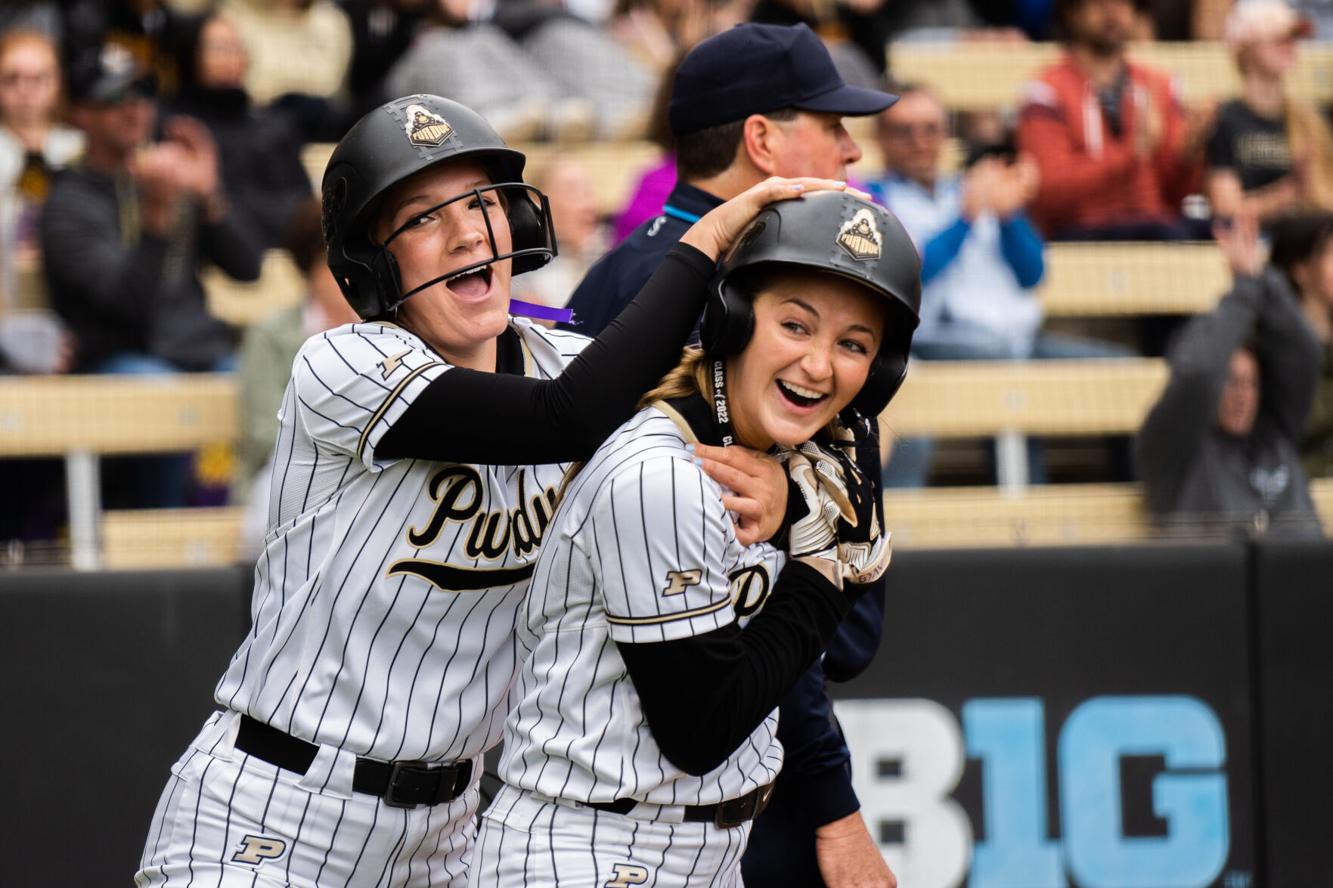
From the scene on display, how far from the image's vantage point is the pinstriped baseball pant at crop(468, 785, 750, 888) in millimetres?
2420

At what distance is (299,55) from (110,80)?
1526mm

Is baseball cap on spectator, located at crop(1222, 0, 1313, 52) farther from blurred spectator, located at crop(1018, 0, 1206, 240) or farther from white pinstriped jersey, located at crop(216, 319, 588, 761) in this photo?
white pinstriped jersey, located at crop(216, 319, 588, 761)

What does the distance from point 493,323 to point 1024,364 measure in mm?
4318

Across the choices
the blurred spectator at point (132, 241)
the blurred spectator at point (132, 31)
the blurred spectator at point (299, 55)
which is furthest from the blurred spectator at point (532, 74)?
the blurred spectator at point (132, 241)

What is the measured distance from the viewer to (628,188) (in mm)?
7828

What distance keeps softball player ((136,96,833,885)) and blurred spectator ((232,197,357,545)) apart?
301 centimetres

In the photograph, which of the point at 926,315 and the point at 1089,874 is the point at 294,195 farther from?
the point at 1089,874

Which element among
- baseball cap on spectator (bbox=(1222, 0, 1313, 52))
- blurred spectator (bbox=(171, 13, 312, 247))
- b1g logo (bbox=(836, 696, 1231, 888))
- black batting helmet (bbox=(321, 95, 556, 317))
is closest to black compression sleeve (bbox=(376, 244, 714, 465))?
black batting helmet (bbox=(321, 95, 556, 317))

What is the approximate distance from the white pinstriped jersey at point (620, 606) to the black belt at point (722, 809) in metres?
0.02

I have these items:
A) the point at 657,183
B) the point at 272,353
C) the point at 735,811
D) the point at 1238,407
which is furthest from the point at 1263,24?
the point at 735,811

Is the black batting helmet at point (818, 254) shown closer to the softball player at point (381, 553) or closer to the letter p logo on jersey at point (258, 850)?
the softball player at point (381, 553)

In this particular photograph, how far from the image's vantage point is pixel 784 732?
3020mm

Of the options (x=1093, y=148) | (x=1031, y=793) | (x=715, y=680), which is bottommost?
(x=1031, y=793)

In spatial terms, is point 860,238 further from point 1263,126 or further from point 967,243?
point 1263,126
